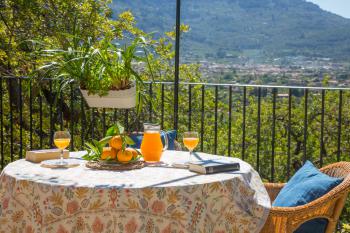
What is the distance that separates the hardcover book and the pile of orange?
0.29 metres

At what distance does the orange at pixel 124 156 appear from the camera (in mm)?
2385

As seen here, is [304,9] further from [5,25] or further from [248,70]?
[5,25]

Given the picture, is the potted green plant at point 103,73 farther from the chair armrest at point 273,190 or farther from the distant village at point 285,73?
the distant village at point 285,73

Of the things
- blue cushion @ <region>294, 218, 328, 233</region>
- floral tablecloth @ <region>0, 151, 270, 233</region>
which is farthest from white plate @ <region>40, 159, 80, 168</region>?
blue cushion @ <region>294, 218, 328, 233</region>

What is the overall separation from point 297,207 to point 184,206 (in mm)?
526

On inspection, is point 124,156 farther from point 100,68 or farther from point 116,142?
point 100,68

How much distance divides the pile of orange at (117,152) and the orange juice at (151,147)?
11 cm

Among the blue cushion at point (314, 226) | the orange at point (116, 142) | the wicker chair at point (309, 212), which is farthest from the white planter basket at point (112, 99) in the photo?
the blue cushion at point (314, 226)

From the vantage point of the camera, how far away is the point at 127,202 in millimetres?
1964

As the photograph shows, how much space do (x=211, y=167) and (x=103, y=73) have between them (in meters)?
0.66

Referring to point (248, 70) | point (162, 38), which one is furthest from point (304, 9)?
point (162, 38)

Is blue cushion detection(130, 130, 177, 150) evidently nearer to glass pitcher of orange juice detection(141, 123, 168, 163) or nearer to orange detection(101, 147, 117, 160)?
glass pitcher of orange juice detection(141, 123, 168, 163)

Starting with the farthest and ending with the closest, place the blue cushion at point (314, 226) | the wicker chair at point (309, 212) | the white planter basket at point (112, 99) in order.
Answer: the white planter basket at point (112, 99) → the blue cushion at point (314, 226) → the wicker chair at point (309, 212)

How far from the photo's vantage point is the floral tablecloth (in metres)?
1.98
